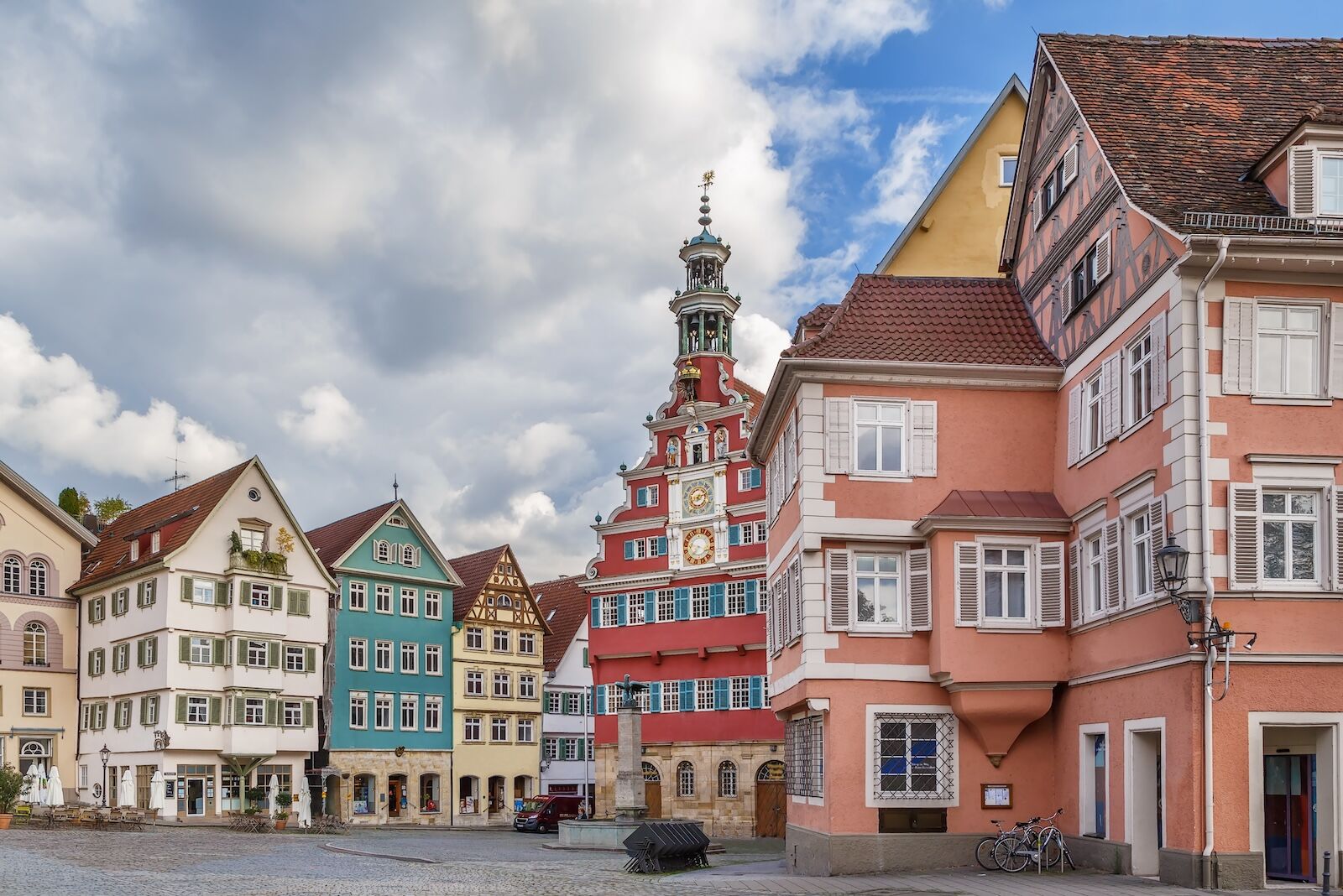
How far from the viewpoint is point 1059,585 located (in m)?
24.3

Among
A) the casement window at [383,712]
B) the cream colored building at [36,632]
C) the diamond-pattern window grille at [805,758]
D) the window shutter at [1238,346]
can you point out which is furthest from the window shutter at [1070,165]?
the cream colored building at [36,632]

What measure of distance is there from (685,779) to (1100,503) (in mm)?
34619

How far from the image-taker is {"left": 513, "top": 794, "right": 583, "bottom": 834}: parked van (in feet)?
177

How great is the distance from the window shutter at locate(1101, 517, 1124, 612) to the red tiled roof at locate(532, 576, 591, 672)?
4906 centimetres

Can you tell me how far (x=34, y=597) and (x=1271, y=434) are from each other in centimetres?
4996

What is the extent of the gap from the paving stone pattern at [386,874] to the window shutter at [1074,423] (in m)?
6.64

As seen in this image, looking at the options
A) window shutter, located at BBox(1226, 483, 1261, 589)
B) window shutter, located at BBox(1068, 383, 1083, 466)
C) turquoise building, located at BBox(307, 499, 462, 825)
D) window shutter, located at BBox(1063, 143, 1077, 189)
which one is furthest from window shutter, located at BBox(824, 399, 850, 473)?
turquoise building, located at BBox(307, 499, 462, 825)

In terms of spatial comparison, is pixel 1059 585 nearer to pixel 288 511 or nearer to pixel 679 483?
pixel 679 483

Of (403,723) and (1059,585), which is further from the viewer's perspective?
(403,723)

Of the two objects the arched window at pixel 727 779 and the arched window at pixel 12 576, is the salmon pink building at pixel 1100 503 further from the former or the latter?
the arched window at pixel 12 576

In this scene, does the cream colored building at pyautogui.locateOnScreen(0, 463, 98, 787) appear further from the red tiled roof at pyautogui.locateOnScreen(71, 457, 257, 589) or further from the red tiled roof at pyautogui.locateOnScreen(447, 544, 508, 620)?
the red tiled roof at pyautogui.locateOnScreen(447, 544, 508, 620)

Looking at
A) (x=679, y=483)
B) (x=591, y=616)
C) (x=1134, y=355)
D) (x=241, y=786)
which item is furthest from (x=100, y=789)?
(x=1134, y=355)

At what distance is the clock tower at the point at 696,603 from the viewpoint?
53281 millimetres

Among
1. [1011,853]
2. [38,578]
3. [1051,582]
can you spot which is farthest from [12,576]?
[1011,853]
